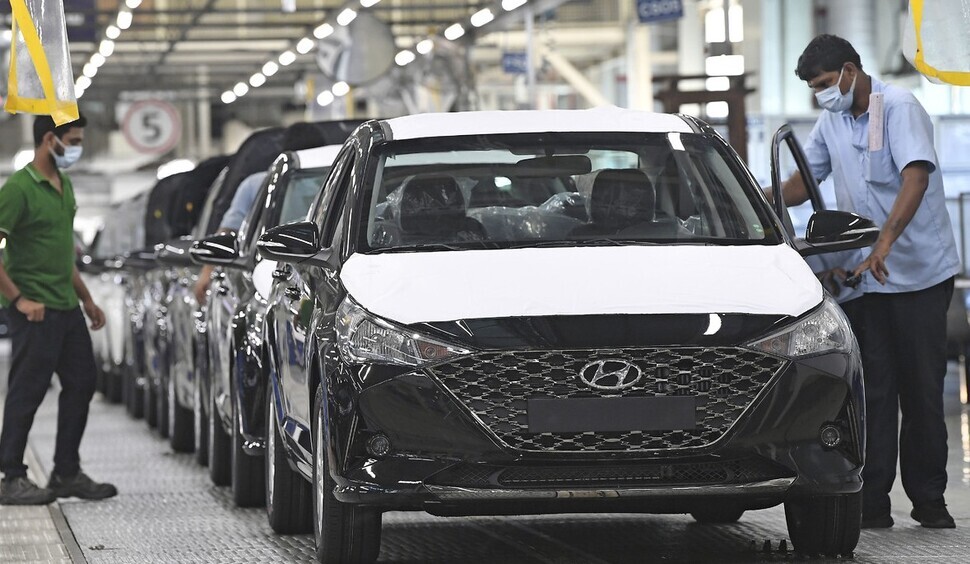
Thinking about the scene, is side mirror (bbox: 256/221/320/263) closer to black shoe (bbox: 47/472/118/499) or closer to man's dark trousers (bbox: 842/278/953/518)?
man's dark trousers (bbox: 842/278/953/518)

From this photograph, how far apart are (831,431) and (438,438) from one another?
1201mm

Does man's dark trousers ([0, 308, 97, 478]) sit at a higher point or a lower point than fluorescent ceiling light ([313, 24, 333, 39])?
lower

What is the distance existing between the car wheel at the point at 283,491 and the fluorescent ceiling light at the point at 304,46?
32260 millimetres

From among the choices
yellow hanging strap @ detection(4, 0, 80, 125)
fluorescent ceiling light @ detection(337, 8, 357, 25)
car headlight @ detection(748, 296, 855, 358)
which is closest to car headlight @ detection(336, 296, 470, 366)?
car headlight @ detection(748, 296, 855, 358)

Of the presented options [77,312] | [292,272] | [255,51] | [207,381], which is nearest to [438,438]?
[292,272]

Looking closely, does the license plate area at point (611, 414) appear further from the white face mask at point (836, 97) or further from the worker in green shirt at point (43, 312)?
the worker in green shirt at point (43, 312)

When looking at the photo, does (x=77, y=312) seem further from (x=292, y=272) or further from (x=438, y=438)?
(x=438, y=438)

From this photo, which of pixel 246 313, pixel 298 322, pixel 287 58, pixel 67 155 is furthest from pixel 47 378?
pixel 287 58

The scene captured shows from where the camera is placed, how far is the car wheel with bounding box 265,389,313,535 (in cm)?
788

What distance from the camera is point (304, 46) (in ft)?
134

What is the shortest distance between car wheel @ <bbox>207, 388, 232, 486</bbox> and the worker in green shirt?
725mm

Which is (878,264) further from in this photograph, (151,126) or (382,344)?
(151,126)

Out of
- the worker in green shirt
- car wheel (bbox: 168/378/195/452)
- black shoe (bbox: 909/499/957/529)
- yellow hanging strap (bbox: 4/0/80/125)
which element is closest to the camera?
black shoe (bbox: 909/499/957/529)

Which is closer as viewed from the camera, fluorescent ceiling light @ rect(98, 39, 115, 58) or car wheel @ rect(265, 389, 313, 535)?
car wheel @ rect(265, 389, 313, 535)
